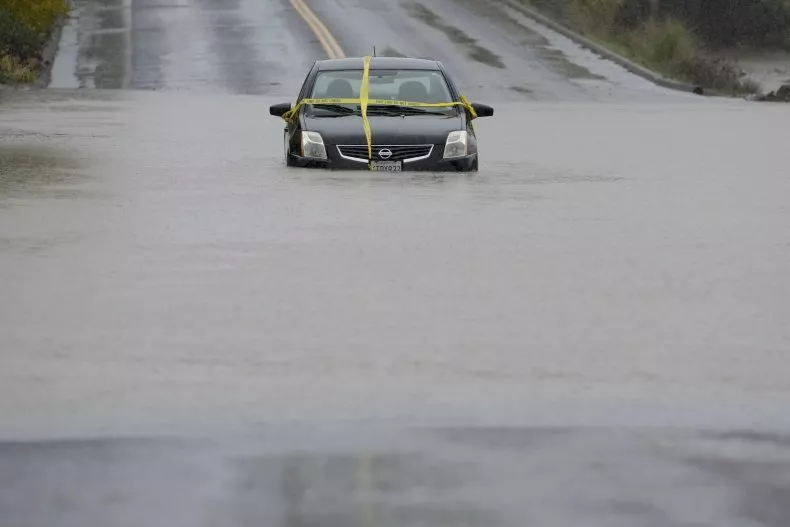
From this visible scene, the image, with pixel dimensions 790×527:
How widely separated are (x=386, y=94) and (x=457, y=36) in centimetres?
A: 2889

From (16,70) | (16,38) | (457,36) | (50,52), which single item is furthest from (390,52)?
(16,70)

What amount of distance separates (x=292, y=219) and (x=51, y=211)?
2.06 meters

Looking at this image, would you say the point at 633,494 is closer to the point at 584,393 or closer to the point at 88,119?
the point at 584,393

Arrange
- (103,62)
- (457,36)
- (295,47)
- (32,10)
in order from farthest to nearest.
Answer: (457,36), (295,47), (103,62), (32,10)

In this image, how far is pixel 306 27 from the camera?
171 ft

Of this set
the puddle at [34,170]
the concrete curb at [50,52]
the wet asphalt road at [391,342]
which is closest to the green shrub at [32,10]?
the concrete curb at [50,52]

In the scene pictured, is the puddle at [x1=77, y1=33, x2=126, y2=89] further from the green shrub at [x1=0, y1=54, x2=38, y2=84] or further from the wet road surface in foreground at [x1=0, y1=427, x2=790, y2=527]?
the wet road surface in foreground at [x1=0, y1=427, x2=790, y2=527]

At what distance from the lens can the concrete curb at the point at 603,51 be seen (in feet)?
146

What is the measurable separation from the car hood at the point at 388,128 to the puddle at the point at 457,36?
2461 centimetres

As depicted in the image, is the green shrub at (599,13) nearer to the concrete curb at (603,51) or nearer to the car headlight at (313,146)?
the concrete curb at (603,51)

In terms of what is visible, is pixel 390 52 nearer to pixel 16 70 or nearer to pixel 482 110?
pixel 16 70

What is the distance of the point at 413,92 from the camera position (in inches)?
866

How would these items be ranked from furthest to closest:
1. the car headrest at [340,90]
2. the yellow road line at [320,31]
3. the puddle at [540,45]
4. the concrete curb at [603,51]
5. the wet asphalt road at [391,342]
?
the yellow road line at [320,31]
the puddle at [540,45]
the concrete curb at [603,51]
the car headrest at [340,90]
the wet asphalt road at [391,342]

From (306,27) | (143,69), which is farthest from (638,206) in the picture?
(306,27)
